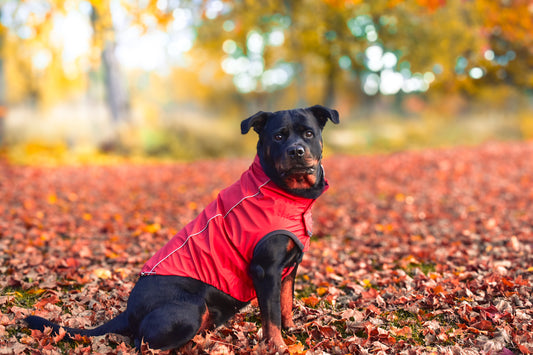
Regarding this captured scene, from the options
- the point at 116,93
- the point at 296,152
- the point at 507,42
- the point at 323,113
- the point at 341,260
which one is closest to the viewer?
the point at 296,152

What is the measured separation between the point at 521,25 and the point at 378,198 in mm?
17975

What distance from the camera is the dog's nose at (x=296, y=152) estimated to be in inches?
131

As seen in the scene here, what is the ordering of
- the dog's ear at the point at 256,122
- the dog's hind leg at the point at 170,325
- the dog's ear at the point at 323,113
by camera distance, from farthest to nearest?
the dog's ear at the point at 323,113 < the dog's ear at the point at 256,122 < the dog's hind leg at the point at 170,325

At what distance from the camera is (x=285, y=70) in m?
35.1

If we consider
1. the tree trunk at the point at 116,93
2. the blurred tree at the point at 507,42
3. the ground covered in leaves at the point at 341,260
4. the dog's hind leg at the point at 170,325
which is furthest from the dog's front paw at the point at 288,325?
the blurred tree at the point at 507,42

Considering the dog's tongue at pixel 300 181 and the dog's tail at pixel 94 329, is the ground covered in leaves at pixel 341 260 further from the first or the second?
the dog's tongue at pixel 300 181

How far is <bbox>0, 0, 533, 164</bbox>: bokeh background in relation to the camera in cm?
1728

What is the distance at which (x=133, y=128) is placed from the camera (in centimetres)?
1902

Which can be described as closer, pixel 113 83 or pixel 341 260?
pixel 341 260

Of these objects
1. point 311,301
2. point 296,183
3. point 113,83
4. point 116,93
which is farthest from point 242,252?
point 113,83

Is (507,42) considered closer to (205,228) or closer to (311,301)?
(311,301)

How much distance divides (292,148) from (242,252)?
0.93 meters

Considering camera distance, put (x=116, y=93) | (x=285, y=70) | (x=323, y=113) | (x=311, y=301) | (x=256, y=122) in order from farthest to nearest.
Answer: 1. (x=285, y=70)
2. (x=116, y=93)
3. (x=311, y=301)
4. (x=323, y=113)
5. (x=256, y=122)

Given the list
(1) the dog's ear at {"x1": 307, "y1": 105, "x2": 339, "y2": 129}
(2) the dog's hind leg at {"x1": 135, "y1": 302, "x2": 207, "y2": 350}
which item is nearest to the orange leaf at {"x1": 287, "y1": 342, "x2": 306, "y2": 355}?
(2) the dog's hind leg at {"x1": 135, "y1": 302, "x2": 207, "y2": 350}
